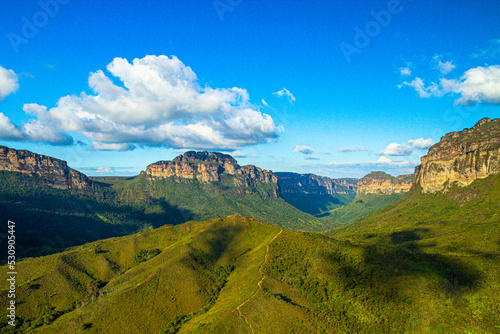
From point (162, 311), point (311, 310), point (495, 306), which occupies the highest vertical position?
point (495, 306)

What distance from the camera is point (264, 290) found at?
102m

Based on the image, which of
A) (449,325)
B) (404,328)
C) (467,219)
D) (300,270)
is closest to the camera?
(449,325)

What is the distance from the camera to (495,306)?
72.4 m

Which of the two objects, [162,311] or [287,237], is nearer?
[162,311]

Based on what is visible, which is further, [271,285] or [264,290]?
[271,285]

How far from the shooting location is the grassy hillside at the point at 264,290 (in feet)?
257

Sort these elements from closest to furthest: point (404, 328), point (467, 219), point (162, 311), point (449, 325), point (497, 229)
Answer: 1. point (449, 325)
2. point (404, 328)
3. point (162, 311)
4. point (497, 229)
5. point (467, 219)

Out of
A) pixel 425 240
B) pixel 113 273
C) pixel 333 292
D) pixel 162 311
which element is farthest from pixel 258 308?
pixel 425 240

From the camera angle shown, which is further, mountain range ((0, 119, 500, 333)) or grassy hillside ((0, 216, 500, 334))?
mountain range ((0, 119, 500, 333))

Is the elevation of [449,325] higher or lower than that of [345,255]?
lower

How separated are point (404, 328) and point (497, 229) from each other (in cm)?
11534

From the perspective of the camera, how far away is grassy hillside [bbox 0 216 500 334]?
257 ft

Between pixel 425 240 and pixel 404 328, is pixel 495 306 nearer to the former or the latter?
pixel 404 328

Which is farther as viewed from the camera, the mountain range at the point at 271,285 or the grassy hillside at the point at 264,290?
the mountain range at the point at 271,285
